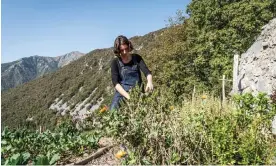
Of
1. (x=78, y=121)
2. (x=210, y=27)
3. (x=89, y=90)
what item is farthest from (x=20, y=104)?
(x=78, y=121)

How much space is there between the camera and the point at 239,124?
13.3 feet

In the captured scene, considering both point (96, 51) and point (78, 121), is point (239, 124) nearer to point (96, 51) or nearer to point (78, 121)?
point (78, 121)

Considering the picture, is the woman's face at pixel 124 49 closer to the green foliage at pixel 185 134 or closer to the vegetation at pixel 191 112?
the vegetation at pixel 191 112

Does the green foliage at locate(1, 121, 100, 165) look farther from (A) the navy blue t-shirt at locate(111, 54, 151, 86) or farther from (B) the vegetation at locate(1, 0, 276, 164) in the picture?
(A) the navy blue t-shirt at locate(111, 54, 151, 86)

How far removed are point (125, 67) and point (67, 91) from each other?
14205 centimetres

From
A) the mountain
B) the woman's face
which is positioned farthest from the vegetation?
the mountain

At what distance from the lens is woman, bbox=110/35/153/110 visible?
4.78m

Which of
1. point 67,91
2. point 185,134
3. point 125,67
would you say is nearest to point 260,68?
point 125,67

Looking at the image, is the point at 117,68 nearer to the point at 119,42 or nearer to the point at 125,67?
the point at 125,67

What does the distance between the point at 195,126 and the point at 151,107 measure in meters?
0.56

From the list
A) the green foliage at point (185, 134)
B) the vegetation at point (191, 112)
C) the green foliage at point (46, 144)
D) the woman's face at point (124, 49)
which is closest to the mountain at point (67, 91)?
the vegetation at point (191, 112)

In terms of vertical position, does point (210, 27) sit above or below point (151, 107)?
above

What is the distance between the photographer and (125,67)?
4988mm

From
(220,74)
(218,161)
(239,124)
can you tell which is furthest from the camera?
(220,74)
